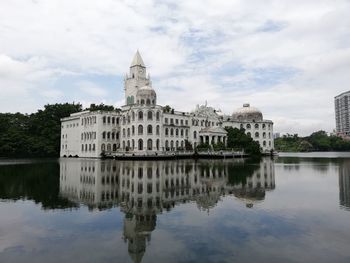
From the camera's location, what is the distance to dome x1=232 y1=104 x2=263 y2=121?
11819 centimetres

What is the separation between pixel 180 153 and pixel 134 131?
12602 mm

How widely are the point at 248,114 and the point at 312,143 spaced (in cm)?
8696

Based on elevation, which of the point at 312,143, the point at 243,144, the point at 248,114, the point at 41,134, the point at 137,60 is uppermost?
the point at 137,60

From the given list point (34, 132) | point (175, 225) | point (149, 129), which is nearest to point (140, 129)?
point (149, 129)

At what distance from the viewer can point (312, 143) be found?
614 feet

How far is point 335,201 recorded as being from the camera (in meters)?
19.6

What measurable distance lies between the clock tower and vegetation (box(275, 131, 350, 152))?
10399 cm

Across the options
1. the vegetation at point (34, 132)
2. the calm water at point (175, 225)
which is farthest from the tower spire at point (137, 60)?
the calm water at point (175, 225)

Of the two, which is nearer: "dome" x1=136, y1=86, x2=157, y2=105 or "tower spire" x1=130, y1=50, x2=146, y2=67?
"dome" x1=136, y1=86, x2=157, y2=105

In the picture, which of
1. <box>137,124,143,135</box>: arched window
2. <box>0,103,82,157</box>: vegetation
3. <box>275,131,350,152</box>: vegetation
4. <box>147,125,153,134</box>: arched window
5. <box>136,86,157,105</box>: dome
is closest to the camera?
<box>137,124,143,135</box>: arched window

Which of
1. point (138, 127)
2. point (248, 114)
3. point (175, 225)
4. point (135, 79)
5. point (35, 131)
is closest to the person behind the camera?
point (175, 225)

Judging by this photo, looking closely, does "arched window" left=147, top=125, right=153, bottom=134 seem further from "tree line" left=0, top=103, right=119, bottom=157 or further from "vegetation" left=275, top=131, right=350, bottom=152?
"vegetation" left=275, top=131, right=350, bottom=152

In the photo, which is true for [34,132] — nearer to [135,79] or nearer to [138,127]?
[135,79]

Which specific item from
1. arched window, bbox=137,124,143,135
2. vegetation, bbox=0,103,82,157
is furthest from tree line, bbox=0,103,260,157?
arched window, bbox=137,124,143,135
